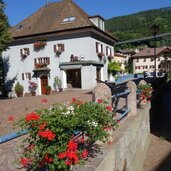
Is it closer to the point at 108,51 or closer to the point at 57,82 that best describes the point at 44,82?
the point at 57,82

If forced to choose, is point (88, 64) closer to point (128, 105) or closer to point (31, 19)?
point (31, 19)

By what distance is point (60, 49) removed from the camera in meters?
27.9

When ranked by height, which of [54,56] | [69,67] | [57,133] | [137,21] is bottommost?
[57,133]

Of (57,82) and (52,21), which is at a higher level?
(52,21)

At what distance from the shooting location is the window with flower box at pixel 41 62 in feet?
94.7

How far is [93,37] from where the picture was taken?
91.1ft

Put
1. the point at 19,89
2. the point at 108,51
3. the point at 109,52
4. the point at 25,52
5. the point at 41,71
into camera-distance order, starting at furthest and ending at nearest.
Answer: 1. the point at 109,52
2. the point at 108,51
3. the point at 25,52
4. the point at 19,89
5. the point at 41,71

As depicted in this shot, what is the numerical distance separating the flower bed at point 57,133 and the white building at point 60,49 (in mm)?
23152

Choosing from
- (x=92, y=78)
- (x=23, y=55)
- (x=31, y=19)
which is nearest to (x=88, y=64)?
(x=92, y=78)

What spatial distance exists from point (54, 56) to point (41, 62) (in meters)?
1.81

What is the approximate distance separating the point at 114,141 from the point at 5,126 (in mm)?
6043

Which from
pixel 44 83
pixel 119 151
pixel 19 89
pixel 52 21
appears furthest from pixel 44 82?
pixel 119 151

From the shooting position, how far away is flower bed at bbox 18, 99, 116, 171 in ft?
10.5

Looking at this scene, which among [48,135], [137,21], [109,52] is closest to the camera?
[48,135]
